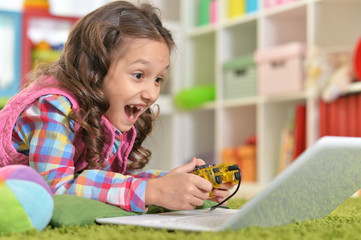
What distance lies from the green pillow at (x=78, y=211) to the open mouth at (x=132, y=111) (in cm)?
29

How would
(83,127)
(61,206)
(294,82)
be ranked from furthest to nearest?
(294,82), (83,127), (61,206)

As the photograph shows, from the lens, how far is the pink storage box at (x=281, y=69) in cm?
242

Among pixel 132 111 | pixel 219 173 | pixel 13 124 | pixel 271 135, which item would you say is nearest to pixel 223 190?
pixel 219 173

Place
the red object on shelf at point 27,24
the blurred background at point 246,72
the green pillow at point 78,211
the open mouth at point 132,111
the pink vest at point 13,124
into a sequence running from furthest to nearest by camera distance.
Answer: the red object on shelf at point 27,24, the blurred background at point 246,72, the open mouth at point 132,111, the pink vest at point 13,124, the green pillow at point 78,211

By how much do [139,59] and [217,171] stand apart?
308 mm

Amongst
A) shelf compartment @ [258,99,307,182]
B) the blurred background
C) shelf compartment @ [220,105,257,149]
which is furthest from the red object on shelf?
shelf compartment @ [258,99,307,182]

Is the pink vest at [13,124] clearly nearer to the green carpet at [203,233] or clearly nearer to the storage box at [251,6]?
the green carpet at [203,233]

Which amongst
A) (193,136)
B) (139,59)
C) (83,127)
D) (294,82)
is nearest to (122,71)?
(139,59)

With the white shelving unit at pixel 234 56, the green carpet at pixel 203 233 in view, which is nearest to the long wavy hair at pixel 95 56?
the green carpet at pixel 203 233

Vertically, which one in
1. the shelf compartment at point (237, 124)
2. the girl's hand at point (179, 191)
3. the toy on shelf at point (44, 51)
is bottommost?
the shelf compartment at point (237, 124)

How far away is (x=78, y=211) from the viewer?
2.74 ft

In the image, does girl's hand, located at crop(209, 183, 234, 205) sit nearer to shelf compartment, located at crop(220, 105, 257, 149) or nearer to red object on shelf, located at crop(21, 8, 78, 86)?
shelf compartment, located at crop(220, 105, 257, 149)

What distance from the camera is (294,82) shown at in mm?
2439

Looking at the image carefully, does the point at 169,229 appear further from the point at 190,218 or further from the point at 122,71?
the point at 122,71
